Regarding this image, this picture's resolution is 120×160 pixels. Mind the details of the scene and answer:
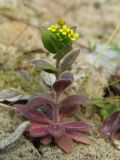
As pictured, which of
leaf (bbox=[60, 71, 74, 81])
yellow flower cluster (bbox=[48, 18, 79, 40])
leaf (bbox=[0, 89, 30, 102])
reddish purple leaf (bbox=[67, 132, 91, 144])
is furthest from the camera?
leaf (bbox=[0, 89, 30, 102])

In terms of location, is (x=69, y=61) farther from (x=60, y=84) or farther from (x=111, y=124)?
(x=111, y=124)

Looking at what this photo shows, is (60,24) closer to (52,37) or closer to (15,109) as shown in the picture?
(52,37)

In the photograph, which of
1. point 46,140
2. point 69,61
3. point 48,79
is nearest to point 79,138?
point 46,140

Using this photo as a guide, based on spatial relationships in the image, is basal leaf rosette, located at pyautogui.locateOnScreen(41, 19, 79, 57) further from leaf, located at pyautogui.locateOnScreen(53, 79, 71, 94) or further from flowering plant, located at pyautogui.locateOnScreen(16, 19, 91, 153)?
leaf, located at pyautogui.locateOnScreen(53, 79, 71, 94)

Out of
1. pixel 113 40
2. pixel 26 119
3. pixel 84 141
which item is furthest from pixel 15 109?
pixel 113 40

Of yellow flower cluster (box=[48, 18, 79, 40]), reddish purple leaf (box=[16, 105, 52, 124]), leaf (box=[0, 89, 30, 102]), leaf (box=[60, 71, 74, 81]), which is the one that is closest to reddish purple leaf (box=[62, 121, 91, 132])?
reddish purple leaf (box=[16, 105, 52, 124])
